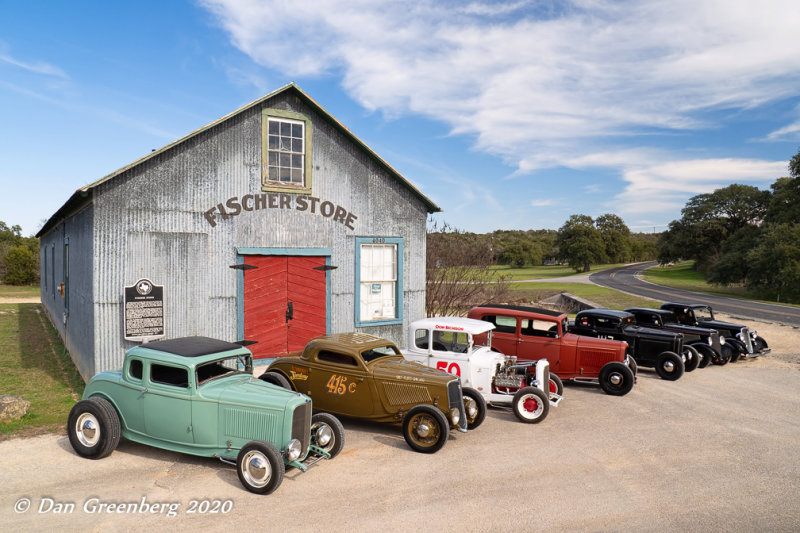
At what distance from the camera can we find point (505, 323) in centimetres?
1191

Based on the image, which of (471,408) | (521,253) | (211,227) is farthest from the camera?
(521,253)

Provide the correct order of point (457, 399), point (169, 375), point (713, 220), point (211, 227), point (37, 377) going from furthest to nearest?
1. point (713, 220)
2. point (37, 377)
3. point (211, 227)
4. point (457, 399)
5. point (169, 375)

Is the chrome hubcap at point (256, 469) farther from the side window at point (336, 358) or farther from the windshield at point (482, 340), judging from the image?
the windshield at point (482, 340)

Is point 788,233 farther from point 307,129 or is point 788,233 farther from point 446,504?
point 446,504

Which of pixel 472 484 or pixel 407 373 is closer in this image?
pixel 472 484

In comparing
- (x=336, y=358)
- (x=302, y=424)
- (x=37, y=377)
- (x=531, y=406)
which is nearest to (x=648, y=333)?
(x=531, y=406)

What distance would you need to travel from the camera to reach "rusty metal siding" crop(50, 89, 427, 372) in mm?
10211

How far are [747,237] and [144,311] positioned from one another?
55267mm

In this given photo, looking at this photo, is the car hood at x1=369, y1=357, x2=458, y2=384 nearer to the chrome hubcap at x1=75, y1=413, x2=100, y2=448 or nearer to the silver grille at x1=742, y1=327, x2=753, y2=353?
the chrome hubcap at x1=75, y1=413, x2=100, y2=448

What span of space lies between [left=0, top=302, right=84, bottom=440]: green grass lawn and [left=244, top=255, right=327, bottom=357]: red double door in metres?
3.84

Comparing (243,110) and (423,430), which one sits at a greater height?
(243,110)

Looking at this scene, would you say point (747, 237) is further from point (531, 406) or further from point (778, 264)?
point (531, 406)

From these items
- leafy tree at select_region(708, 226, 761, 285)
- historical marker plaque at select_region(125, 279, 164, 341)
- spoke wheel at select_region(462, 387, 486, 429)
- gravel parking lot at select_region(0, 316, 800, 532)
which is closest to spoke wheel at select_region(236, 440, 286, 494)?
gravel parking lot at select_region(0, 316, 800, 532)

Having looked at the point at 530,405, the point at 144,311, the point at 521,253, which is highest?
the point at 521,253
